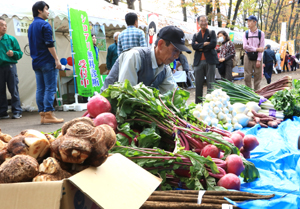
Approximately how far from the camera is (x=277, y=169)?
2266 mm

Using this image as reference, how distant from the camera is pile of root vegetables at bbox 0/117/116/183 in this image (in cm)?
103

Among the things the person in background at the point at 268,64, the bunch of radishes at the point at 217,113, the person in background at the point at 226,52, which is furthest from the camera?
the person in background at the point at 268,64

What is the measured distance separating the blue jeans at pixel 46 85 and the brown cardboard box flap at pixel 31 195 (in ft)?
13.4

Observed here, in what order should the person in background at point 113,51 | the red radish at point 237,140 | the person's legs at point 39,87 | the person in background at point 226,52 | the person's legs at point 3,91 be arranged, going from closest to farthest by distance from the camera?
1. the red radish at point 237,140
2. the person's legs at point 39,87
3. the person's legs at point 3,91
4. the person in background at point 113,51
5. the person in background at point 226,52

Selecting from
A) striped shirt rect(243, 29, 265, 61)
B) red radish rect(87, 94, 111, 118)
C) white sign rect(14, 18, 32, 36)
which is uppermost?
white sign rect(14, 18, 32, 36)

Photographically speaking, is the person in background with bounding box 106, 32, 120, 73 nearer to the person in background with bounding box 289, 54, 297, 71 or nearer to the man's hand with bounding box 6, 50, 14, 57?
the man's hand with bounding box 6, 50, 14, 57

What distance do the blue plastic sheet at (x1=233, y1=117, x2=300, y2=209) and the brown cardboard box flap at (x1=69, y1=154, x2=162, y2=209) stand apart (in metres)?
0.57

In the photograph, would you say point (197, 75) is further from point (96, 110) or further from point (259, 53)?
point (96, 110)

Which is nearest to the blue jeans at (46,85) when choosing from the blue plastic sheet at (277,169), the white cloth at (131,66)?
the white cloth at (131,66)

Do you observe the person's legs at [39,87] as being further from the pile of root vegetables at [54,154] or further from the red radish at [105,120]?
the pile of root vegetables at [54,154]

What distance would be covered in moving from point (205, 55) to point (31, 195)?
5.34m

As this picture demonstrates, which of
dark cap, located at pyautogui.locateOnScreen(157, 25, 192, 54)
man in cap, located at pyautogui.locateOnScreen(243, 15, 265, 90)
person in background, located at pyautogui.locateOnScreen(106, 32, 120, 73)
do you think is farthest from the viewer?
man in cap, located at pyautogui.locateOnScreen(243, 15, 265, 90)

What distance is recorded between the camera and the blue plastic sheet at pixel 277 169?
1.49 meters

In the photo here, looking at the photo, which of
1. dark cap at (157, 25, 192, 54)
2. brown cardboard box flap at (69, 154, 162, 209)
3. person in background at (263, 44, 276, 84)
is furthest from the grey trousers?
person in background at (263, 44, 276, 84)
